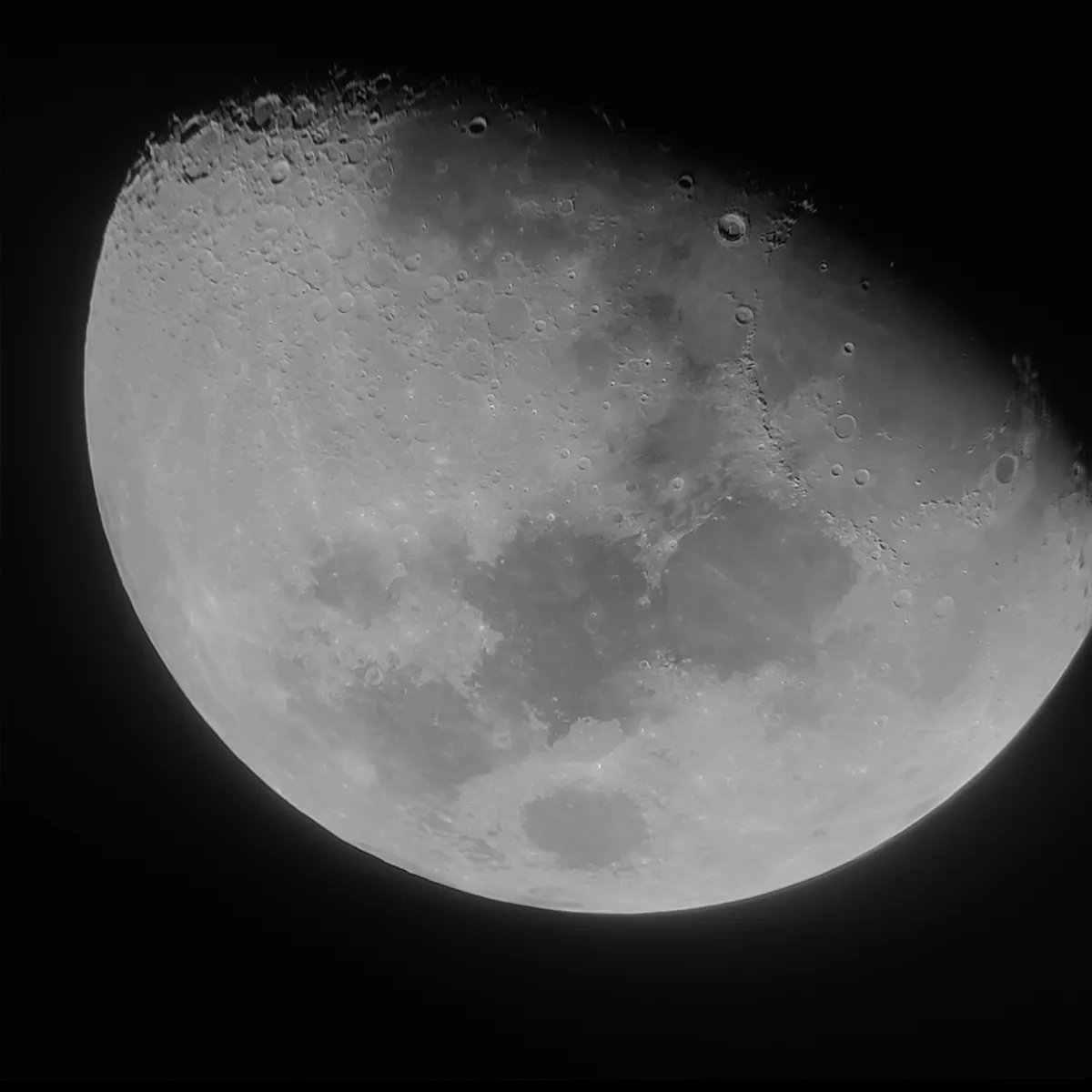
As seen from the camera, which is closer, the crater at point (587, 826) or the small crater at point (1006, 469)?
the small crater at point (1006, 469)

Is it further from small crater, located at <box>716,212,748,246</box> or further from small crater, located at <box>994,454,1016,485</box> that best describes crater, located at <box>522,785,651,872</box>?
small crater, located at <box>716,212,748,246</box>

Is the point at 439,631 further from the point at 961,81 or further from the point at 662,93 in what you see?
the point at 961,81

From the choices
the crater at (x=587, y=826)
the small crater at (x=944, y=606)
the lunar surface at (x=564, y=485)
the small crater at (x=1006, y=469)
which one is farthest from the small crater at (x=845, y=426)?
the crater at (x=587, y=826)

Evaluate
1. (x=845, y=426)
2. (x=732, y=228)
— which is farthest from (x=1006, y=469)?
(x=732, y=228)

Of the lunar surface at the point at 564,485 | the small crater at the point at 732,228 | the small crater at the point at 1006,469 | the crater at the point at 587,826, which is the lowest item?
the crater at the point at 587,826

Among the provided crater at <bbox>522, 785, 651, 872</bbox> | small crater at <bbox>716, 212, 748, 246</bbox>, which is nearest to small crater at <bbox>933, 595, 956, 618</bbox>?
crater at <bbox>522, 785, 651, 872</bbox>

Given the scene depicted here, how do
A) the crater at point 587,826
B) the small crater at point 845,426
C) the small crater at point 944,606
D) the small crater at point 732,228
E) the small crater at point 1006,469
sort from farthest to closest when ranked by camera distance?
the crater at point 587,826, the small crater at point 944,606, the small crater at point 1006,469, the small crater at point 845,426, the small crater at point 732,228

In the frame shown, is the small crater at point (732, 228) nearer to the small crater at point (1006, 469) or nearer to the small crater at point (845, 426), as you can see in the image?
the small crater at point (845, 426)

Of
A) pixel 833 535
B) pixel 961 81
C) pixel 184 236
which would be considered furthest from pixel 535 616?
pixel 961 81
